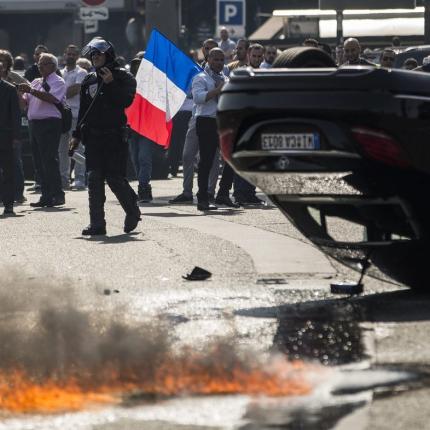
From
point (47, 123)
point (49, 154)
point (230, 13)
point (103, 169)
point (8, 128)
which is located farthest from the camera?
point (230, 13)

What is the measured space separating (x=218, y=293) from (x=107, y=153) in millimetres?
4995

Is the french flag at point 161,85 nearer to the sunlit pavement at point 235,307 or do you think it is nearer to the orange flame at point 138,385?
the sunlit pavement at point 235,307

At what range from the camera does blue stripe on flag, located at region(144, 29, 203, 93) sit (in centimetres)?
1948

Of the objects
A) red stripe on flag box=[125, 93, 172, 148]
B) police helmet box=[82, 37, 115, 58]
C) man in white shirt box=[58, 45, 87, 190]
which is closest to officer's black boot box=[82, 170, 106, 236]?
police helmet box=[82, 37, 115, 58]

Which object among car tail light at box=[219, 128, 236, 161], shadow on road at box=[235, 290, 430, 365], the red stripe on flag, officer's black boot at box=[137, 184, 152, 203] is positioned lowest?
officer's black boot at box=[137, 184, 152, 203]

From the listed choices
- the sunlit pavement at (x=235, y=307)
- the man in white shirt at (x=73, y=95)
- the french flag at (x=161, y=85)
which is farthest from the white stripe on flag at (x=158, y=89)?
the sunlit pavement at (x=235, y=307)

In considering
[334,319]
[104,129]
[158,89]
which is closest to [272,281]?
[334,319]

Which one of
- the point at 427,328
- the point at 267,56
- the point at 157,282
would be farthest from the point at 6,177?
the point at 427,328

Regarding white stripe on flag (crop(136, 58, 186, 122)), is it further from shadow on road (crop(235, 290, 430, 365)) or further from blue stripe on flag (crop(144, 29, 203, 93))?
shadow on road (crop(235, 290, 430, 365))

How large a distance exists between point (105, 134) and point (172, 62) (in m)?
4.96

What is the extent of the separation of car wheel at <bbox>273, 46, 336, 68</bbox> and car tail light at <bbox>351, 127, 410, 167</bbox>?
2.91ft

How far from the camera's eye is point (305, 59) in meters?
9.24

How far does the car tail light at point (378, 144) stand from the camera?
27.7ft

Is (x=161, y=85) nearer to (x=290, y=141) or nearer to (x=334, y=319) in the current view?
(x=290, y=141)
